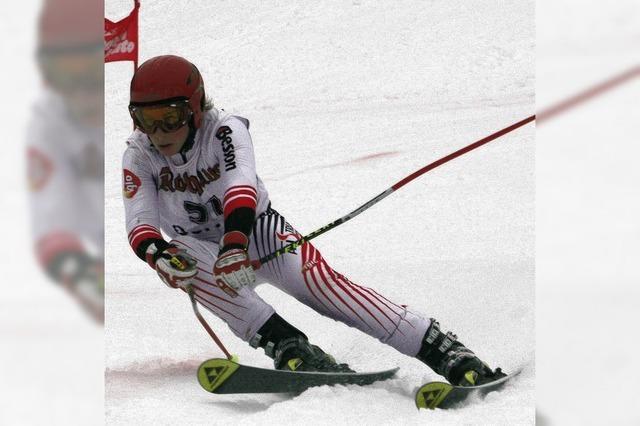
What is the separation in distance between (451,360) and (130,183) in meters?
0.89

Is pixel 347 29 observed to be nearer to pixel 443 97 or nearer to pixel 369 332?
pixel 443 97

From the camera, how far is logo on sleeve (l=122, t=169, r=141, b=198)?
2273 millimetres

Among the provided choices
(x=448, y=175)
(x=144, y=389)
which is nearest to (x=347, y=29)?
(x=448, y=175)

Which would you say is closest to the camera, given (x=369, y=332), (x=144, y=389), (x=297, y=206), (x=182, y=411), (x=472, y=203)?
(x=369, y=332)

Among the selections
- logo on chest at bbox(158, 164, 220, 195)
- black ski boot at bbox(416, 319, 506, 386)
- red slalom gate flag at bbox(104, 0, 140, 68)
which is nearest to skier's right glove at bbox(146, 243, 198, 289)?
logo on chest at bbox(158, 164, 220, 195)

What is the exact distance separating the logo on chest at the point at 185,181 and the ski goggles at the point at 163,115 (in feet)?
0.41

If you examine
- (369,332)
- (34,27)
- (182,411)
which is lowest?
(182,411)

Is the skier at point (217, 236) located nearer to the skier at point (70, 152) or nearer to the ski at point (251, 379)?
the ski at point (251, 379)

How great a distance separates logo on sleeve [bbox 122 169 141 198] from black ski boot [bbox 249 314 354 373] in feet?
1.51

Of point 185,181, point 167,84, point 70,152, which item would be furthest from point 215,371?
point 70,152

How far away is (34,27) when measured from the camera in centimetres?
108

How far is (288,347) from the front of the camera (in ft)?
7.61

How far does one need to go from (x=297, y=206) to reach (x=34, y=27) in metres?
2.04

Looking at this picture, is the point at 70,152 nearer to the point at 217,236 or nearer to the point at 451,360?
Result: the point at 217,236
